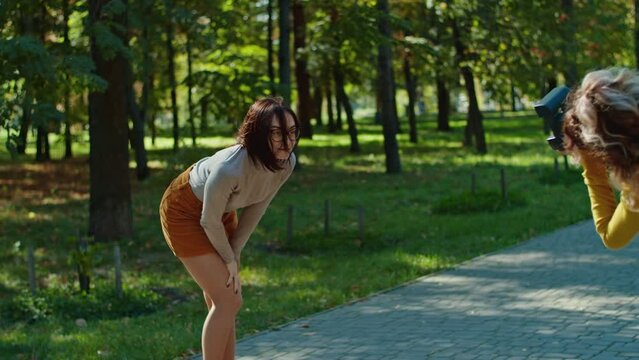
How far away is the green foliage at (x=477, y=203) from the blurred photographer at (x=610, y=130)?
46.6 feet

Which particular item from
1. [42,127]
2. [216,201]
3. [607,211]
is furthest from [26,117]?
[607,211]

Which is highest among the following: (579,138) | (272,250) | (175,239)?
(579,138)

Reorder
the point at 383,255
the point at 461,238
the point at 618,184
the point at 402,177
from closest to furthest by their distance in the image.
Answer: the point at 618,184 < the point at 383,255 < the point at 461,238 < the point at 402,177

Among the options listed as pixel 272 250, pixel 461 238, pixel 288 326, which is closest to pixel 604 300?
Result: pixel 288 326

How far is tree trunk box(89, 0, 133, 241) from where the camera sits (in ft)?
53.0

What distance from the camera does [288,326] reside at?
9195 mm

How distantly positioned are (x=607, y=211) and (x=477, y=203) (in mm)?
14285

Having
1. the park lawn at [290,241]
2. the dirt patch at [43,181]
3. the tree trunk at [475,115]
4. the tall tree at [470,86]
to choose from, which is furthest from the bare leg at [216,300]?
the tree trunk at [475,115]

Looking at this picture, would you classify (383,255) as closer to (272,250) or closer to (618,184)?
(272,250)

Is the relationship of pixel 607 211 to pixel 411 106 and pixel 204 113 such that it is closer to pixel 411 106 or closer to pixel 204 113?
pixel 204 113

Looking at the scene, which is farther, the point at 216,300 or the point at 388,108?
the point at 388,108

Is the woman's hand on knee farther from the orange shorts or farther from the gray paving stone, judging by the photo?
the gray paving stone

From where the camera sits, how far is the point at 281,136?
5.64 meters

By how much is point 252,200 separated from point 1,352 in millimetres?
3514
